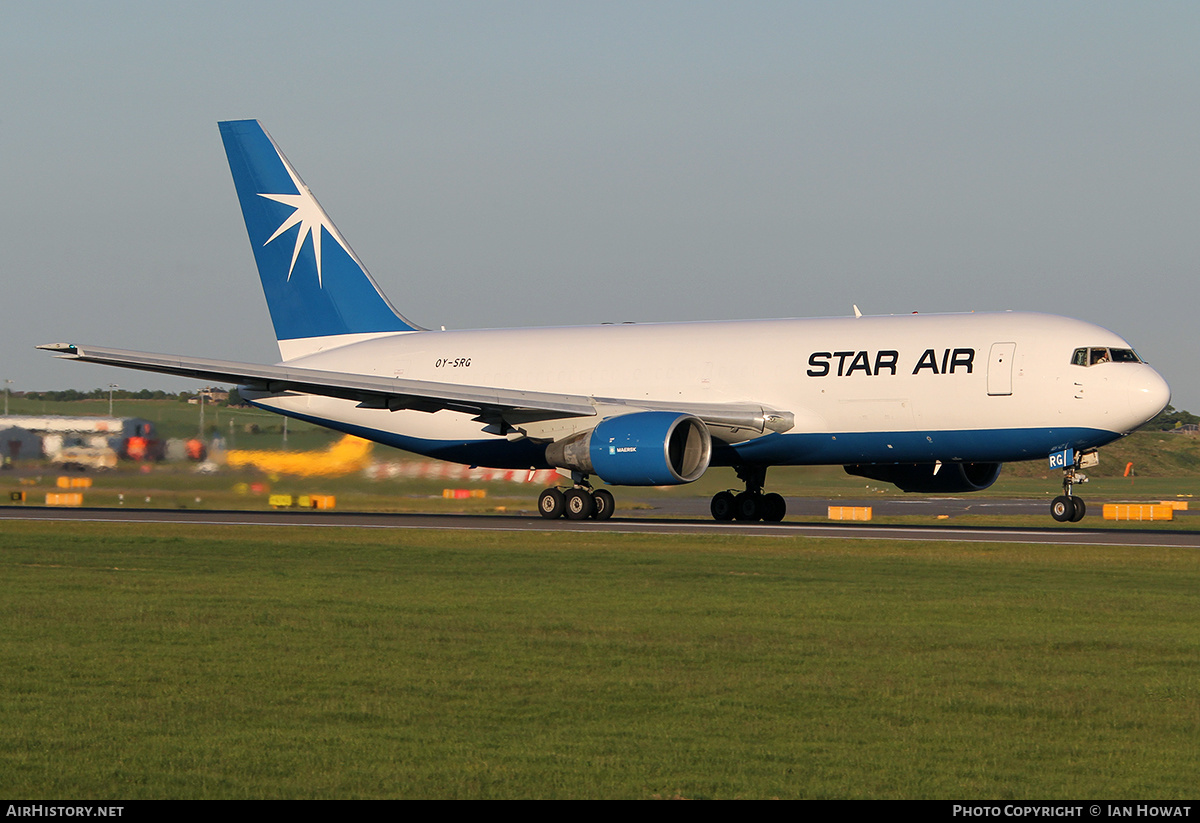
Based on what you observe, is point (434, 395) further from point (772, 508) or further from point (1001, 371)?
point (1001, 371)

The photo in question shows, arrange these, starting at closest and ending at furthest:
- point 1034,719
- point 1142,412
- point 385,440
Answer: point 1034,719 < point 1142,412 < point 385,440

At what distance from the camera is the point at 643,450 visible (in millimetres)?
28703

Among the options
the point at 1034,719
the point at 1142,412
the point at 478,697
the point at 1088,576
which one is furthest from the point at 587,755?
the point at 1142,412

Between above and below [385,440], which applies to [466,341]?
above

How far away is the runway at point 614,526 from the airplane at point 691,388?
1.19 meters

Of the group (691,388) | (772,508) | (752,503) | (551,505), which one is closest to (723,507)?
(752,503)

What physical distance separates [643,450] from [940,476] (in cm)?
793

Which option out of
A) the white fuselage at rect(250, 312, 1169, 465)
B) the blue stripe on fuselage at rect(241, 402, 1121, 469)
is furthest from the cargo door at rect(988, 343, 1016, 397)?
the blue stripe on fuselage at rect(241, 402, 1121, 469)

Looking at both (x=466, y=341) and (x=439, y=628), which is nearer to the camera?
(x=439, y=628)

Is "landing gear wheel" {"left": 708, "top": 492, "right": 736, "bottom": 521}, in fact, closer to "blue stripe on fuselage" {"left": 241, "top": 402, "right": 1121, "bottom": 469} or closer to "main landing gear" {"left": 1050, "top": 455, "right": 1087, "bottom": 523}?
"blue stripe on fuselage" {"left": 241, "top": 402, "right": 1121, "bottom": 469}

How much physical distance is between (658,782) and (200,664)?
4940mm

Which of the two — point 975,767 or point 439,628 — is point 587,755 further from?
point 439,628
